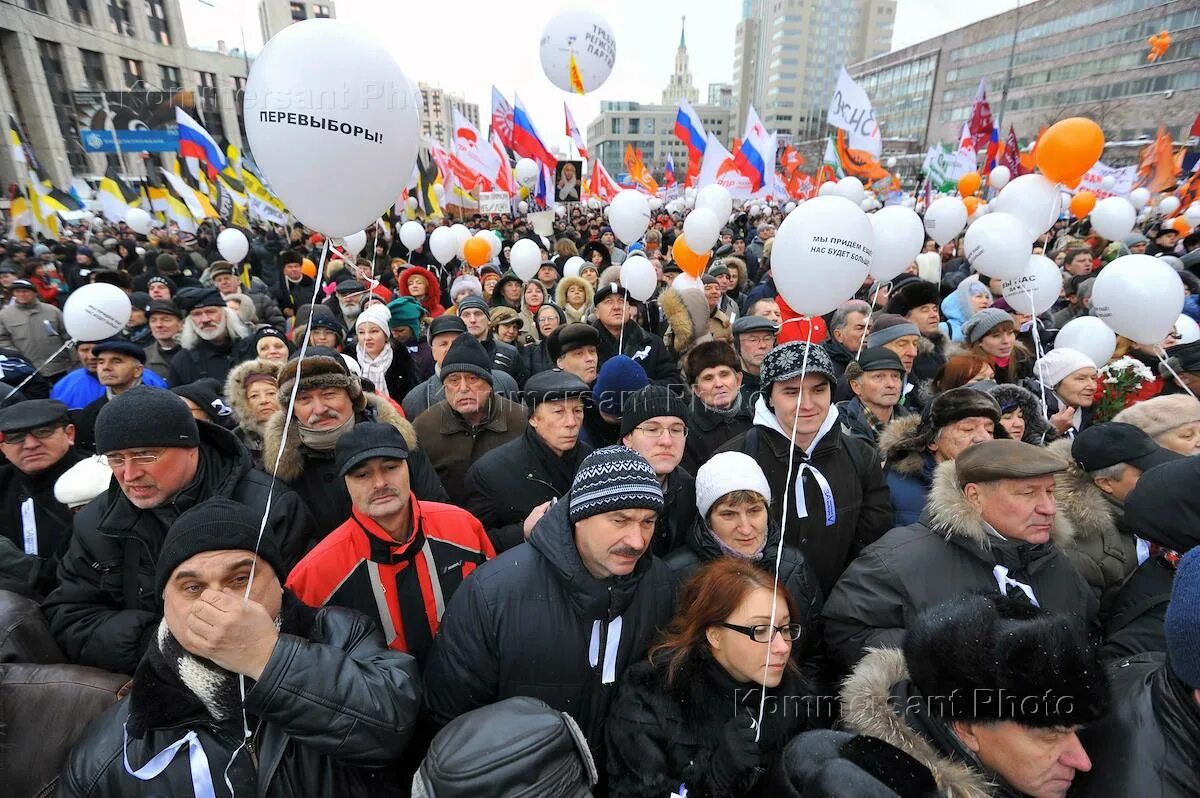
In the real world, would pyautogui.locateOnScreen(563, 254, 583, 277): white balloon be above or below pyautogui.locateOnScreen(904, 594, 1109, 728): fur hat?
above

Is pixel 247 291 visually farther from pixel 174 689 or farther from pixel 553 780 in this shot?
pixel 553 780

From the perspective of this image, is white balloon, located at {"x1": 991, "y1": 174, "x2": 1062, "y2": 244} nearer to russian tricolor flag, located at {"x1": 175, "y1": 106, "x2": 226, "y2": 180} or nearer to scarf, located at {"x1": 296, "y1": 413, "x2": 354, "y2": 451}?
scarf, located at {"x1": 296, "y1": 413, "x2": 354, "y2": 451}

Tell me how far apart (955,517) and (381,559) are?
2.09 metres

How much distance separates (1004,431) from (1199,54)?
57.9 m

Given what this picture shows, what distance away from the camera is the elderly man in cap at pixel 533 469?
2.82 meters

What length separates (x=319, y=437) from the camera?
272cm

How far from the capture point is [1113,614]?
7.16 feet

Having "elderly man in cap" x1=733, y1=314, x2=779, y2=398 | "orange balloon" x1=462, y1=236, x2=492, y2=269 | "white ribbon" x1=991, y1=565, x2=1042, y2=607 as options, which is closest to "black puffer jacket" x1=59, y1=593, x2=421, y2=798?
"white ribbon" x1=991, y1=565, x2=1042, y2=607

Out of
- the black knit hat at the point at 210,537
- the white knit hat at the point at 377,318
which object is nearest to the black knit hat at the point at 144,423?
the black knit hat at the point at 210,537

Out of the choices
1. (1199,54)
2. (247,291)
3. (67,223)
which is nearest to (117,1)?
(67,223)

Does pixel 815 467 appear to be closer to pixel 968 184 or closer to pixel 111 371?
pixel 111 371

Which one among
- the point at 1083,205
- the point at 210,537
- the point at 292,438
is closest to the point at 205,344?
the point at 292,438

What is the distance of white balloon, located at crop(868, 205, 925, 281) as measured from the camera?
13.8 feet

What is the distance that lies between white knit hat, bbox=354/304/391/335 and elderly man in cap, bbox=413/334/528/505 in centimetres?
157
